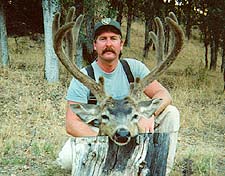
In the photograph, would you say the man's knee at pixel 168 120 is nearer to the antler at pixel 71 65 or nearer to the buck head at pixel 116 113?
the buck head at pixel 116 113

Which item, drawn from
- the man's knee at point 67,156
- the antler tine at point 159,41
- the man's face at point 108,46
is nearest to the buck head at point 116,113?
the antler tine at point 159,41

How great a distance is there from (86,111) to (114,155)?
72 cm

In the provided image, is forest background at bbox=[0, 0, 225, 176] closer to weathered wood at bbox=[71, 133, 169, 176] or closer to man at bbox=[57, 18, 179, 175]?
man at bbox=[57, 18, 179, 175]

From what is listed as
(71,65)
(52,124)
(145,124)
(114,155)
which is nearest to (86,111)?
(71,65)

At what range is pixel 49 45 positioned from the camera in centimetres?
1230

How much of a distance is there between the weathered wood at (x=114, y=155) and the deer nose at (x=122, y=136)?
0.04 metres

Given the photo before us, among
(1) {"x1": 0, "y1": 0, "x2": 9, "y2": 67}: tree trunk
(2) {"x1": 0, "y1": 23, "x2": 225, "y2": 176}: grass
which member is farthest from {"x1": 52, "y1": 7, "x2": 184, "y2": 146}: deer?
(1) {"x1": 0, "y1": 0, "x2": 9, "y2": 67}: tree trunk

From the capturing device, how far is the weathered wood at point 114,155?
3525mm

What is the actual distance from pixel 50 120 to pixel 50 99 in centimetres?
186

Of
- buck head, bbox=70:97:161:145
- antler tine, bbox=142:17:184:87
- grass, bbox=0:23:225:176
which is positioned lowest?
grass, bbox=0:23:225:176

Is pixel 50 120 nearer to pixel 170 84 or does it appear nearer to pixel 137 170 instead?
pixel 137 170

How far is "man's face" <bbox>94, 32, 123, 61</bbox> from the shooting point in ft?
15.7

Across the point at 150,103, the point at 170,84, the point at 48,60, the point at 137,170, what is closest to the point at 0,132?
the point at 150,103

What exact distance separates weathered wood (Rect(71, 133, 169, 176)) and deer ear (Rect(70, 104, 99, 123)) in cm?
62
